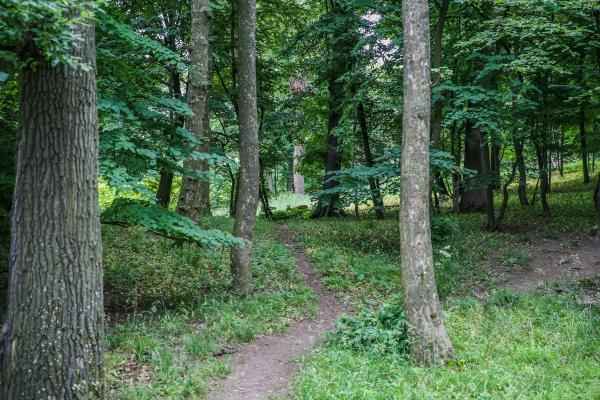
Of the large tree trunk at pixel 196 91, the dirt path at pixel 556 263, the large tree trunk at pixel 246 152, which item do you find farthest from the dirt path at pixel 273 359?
the dirt path at pixel 556 263

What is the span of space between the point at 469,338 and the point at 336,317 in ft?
7.86

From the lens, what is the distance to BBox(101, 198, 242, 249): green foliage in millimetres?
6762

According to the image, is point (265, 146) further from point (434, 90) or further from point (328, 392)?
point (328, 392)

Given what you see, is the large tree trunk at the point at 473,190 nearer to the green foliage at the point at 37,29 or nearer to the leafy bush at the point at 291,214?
the leafy bush at the point at 291,214

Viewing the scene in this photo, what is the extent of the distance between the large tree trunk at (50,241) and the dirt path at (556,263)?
367 inches

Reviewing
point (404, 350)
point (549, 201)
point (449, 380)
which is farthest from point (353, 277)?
point (549, 201)

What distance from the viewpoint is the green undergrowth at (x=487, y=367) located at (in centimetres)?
534

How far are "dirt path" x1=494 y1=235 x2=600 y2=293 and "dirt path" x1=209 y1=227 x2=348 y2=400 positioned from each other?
494 cm

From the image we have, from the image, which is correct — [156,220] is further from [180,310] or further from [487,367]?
[487,367]

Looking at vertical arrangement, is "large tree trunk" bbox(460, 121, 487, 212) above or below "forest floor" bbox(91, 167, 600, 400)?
above

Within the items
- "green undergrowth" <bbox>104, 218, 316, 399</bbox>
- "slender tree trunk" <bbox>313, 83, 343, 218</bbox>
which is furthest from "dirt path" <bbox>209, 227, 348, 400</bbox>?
"slender tree trunk" <bbox>313, 83, 343, 218</bbox>

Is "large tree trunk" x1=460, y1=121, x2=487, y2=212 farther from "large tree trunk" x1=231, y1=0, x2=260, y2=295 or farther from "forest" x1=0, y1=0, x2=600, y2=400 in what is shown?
"large tree trunk" x1=231, y1=0, x2=260, y2=295

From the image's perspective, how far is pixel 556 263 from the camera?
39.0 feet

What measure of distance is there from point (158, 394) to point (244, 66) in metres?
5.95
